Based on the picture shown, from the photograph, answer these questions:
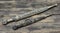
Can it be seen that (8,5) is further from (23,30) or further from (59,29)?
(59,29)

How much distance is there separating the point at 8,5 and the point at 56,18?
1.96 ft

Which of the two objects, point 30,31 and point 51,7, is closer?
Answer: point 30,31

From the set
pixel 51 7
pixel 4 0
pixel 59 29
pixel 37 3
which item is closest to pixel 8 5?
pixel 4 0

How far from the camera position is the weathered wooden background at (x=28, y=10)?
166 centimetres

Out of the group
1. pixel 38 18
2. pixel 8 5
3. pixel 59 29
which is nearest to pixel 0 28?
pixel 8 5

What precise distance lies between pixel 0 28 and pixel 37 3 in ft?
1.79

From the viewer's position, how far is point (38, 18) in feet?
5.73

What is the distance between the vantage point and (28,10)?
1.81 metres

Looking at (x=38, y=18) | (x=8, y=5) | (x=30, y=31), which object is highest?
(x=8, y=5)

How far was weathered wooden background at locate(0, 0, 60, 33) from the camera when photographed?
1.66 meters

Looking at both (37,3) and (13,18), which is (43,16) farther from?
(13,18)

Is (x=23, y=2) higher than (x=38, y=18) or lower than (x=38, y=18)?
higher

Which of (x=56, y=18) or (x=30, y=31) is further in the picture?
(x=56, y=18)

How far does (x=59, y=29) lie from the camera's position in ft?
5.48
